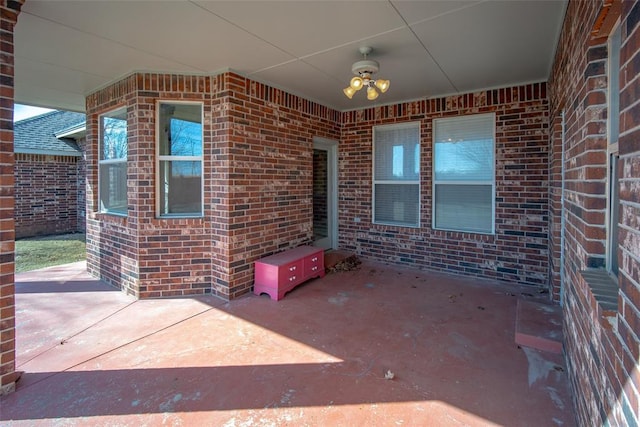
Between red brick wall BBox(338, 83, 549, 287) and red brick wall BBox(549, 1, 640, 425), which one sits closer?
red brick wall BBox(549, 1, 640, 425)

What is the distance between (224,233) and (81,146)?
8602mm

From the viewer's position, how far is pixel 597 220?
1822 millimetres

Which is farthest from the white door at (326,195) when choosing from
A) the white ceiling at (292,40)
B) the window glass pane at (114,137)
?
the window glass pane at (114,137)

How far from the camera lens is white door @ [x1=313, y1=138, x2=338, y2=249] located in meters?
6.39

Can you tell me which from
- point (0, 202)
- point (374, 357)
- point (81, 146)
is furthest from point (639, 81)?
point (81, 146)

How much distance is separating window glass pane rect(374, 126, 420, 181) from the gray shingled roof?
7985mm

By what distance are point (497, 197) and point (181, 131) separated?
465cm

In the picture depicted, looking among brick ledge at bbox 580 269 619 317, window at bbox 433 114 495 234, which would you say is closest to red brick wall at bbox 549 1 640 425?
brick ledge at bbox 580 269 619 317

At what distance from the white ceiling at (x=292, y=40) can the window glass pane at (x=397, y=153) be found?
115 centimetres

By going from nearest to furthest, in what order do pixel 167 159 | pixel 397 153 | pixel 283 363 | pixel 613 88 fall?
pixel 613 88 < pixel 283 363 < pixel 167 159 < pixel 397 153

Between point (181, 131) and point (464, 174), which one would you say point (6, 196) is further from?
point (464, 174)

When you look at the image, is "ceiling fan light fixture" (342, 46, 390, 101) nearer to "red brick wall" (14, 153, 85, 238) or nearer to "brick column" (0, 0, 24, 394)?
"brick column" (0, 0, 24, 394)

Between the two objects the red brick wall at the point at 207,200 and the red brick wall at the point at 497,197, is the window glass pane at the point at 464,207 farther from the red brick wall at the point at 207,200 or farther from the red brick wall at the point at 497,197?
the red brick wall at the point at 207,200

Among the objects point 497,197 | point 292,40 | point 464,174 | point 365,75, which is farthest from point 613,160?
point 464,174
